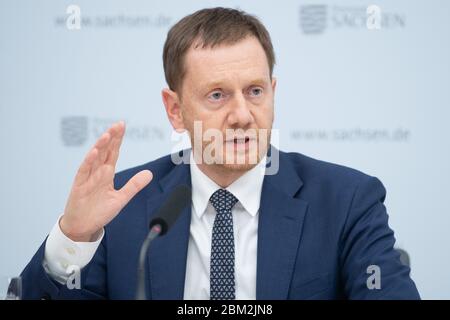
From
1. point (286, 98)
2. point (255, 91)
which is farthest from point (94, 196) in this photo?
point (286, 98)

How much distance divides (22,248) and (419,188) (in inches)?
80.9

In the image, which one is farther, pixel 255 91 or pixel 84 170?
pixel 255 91

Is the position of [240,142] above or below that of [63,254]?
above

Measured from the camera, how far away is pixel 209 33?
2.38m

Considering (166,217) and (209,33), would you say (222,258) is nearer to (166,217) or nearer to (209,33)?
(166,217)

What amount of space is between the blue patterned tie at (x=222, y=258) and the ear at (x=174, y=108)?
0.44 metres

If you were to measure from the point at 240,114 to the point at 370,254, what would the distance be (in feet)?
2.06

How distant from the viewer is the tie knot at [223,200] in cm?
238

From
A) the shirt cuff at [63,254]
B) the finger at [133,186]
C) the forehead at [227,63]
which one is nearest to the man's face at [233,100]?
the forehead at [227,63]

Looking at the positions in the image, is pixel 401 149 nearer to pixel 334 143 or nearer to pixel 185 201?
pixel 334 143

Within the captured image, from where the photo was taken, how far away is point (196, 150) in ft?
Answer: 8.24

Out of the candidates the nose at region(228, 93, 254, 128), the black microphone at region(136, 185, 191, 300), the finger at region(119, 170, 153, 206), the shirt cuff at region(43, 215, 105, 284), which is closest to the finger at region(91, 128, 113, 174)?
the finger at region(119, 170, 153, 206)
